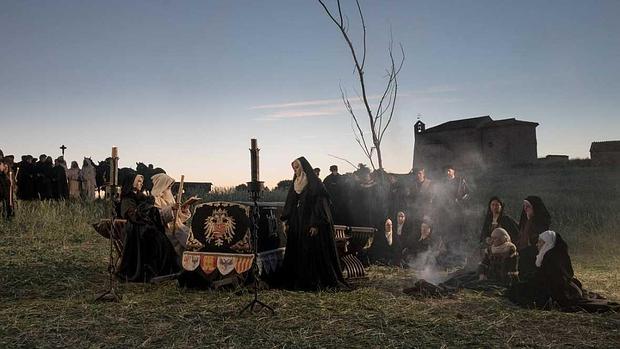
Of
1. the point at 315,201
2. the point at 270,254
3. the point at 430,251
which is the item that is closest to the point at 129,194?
the point at 270,254

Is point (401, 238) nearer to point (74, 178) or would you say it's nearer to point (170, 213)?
point (170, 213)

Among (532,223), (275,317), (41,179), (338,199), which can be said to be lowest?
(275,317)

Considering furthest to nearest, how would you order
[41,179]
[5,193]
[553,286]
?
[41,179]
[5,193]
[553,286]

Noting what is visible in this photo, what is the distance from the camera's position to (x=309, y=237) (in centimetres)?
881

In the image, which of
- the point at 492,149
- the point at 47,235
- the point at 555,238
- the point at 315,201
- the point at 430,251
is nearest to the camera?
the point at 555,238

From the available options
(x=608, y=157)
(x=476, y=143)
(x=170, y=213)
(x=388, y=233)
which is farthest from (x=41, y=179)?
(x=476, y=143)

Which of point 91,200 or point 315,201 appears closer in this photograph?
point 315,201

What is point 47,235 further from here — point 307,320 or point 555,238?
point 555,238

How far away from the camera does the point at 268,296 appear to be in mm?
8156

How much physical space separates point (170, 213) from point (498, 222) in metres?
5.77

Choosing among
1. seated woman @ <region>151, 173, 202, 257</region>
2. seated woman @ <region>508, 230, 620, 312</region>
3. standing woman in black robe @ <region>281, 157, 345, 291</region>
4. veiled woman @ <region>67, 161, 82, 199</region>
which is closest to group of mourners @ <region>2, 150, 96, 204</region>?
veiled woman @ <region>67, 161, 82, 199</region>

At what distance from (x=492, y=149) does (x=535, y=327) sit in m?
Result: 38.3

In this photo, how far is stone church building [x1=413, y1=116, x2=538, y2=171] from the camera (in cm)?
4172

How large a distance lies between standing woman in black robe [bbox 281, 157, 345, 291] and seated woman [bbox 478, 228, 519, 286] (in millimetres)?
2522
